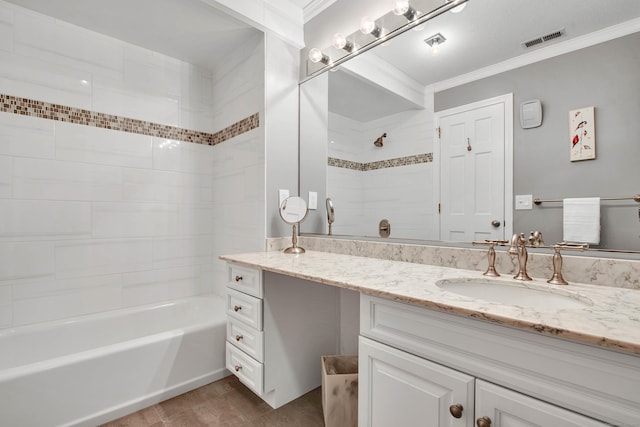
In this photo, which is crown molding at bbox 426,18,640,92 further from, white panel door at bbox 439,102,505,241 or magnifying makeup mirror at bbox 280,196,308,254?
magnifying makeup mirror at bbox 280,196,308,254

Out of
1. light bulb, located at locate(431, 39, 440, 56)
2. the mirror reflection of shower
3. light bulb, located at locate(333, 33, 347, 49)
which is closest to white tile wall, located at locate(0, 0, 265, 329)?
the mirror reflection of shower

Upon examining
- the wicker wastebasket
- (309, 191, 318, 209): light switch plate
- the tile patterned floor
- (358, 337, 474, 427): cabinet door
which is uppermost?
(309, 191, 318, 209): light switch plate

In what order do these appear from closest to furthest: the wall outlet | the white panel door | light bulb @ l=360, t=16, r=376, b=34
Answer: the white panel door → light bulb @ l=360, t=16, r=376, b=34 → the wall outlet

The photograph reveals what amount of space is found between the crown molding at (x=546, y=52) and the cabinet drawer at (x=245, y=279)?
1268 millimetres

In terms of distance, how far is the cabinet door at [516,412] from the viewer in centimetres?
64

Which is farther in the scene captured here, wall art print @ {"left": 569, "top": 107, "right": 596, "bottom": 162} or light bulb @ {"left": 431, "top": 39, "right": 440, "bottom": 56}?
light bulb @ {"left": 431, "top": 39, "right": 440, "bottom": 56}

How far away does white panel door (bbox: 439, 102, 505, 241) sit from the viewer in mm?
1245

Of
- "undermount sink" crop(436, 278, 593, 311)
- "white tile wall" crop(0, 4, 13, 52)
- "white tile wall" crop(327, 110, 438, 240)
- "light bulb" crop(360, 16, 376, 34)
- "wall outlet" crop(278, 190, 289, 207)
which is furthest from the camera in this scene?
"wall outlet" crop(278, 190, 289, 207)

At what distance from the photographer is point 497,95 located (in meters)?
1.24

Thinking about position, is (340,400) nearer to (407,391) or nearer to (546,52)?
(407,391)

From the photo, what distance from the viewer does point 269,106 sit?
79.6 inches

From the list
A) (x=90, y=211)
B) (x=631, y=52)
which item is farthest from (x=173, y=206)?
(x=631, y=52)

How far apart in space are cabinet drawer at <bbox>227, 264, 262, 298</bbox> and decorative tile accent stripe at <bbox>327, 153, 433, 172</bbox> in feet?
2.75

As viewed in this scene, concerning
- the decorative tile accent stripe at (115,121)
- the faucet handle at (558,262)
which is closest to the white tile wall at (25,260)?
the decorative tile accent stripe at (115,121)
